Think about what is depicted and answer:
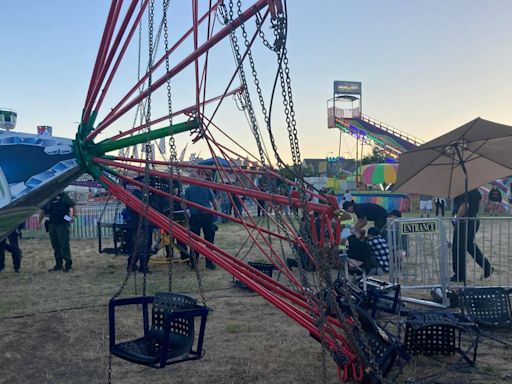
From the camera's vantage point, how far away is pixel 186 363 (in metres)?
4.32

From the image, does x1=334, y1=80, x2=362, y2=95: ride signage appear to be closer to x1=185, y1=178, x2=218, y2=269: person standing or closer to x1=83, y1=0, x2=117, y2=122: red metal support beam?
x1=185, y1=178, x2=218, y2=269: person standing

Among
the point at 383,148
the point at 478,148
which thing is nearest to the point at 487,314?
the point at 478,148

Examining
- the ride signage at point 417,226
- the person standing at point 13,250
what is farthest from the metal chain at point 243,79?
the person standing at point 13,250

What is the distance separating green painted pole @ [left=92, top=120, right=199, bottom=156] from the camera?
4.54m

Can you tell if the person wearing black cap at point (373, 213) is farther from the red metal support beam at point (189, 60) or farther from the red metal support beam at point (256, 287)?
the red metal support beam at point (189, 60)

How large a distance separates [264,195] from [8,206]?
273 cm

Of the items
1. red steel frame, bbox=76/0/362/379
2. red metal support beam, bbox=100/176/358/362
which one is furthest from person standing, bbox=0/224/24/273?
red metal support beam, bbox=100/176/358/362

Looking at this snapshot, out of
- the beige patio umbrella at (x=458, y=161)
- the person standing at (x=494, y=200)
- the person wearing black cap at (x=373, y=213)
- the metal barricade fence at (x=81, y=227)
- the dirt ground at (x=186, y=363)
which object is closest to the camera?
the dirt ground at (x=186, y=363)

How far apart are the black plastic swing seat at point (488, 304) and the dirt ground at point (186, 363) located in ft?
0.76

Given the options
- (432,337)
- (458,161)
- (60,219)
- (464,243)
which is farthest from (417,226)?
(60,219)

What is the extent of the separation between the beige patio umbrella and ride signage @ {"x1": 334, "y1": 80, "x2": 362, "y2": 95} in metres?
36.2

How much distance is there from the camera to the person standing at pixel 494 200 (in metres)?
20.1

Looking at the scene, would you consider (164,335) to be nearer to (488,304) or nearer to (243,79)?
(243,79)

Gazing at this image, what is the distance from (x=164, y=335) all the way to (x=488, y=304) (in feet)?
12.6
